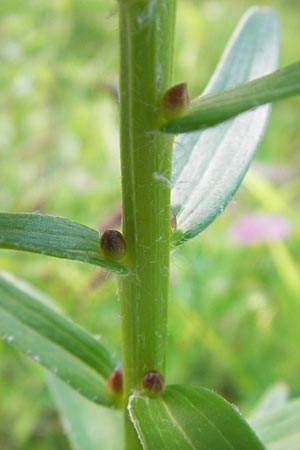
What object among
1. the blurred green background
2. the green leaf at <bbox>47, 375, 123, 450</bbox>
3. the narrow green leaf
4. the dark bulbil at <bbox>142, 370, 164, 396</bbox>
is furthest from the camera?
the blurred green background

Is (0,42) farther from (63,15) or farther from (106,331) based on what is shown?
(106,331)

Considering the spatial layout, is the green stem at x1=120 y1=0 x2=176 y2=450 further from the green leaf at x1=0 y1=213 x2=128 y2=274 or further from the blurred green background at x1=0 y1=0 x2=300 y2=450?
the blurred green background at x1=0 y1=0 x2=300 y2=450

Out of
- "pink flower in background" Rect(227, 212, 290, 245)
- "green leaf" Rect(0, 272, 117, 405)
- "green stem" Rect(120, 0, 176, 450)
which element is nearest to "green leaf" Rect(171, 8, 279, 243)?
"green stem" Rect(120, 0, 176, 450)

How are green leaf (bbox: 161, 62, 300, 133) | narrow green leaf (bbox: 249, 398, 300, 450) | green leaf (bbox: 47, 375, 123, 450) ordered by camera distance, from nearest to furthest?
green leaf (bbox: 161, 62, 300, 133) < narrow green leaf (bbox: 249, 398, 300, 450) < green leaf (bbox: 47, 375, 123, 450)

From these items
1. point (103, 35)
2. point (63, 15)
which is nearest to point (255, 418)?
point (63, 15)

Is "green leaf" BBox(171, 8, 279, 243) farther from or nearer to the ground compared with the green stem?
farther from the ground

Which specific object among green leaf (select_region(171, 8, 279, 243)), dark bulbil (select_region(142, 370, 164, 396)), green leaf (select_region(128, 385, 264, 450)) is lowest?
green leaf (select_region(128, 385, 264, 450))
